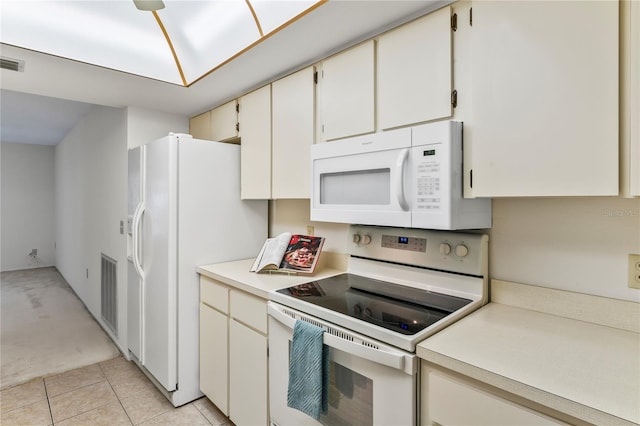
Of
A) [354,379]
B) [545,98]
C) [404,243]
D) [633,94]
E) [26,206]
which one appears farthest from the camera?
[26,206]

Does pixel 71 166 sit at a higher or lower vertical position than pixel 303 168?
higher

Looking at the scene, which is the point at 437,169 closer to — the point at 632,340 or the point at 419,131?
the point at 419,131

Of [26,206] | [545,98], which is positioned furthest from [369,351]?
[26,206]

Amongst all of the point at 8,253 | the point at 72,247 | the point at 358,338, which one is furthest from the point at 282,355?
the point at 8,253

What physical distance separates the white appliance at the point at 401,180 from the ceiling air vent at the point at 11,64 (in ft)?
5.92

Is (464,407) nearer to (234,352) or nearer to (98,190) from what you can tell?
(234,352)

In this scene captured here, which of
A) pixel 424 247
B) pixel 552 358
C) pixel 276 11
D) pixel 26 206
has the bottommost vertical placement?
pixel 552 358

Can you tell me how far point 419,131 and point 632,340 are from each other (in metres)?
0.98

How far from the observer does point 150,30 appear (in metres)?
2.02

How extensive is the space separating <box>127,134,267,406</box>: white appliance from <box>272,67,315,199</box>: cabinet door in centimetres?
46

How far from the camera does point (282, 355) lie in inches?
60.2

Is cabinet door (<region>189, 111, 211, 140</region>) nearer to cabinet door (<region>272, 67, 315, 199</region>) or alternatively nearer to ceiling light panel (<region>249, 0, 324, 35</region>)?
cabinet door (<region>272, 67, 315, 199</region>)

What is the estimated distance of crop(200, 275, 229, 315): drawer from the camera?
1.96m

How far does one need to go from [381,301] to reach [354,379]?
35 cm
